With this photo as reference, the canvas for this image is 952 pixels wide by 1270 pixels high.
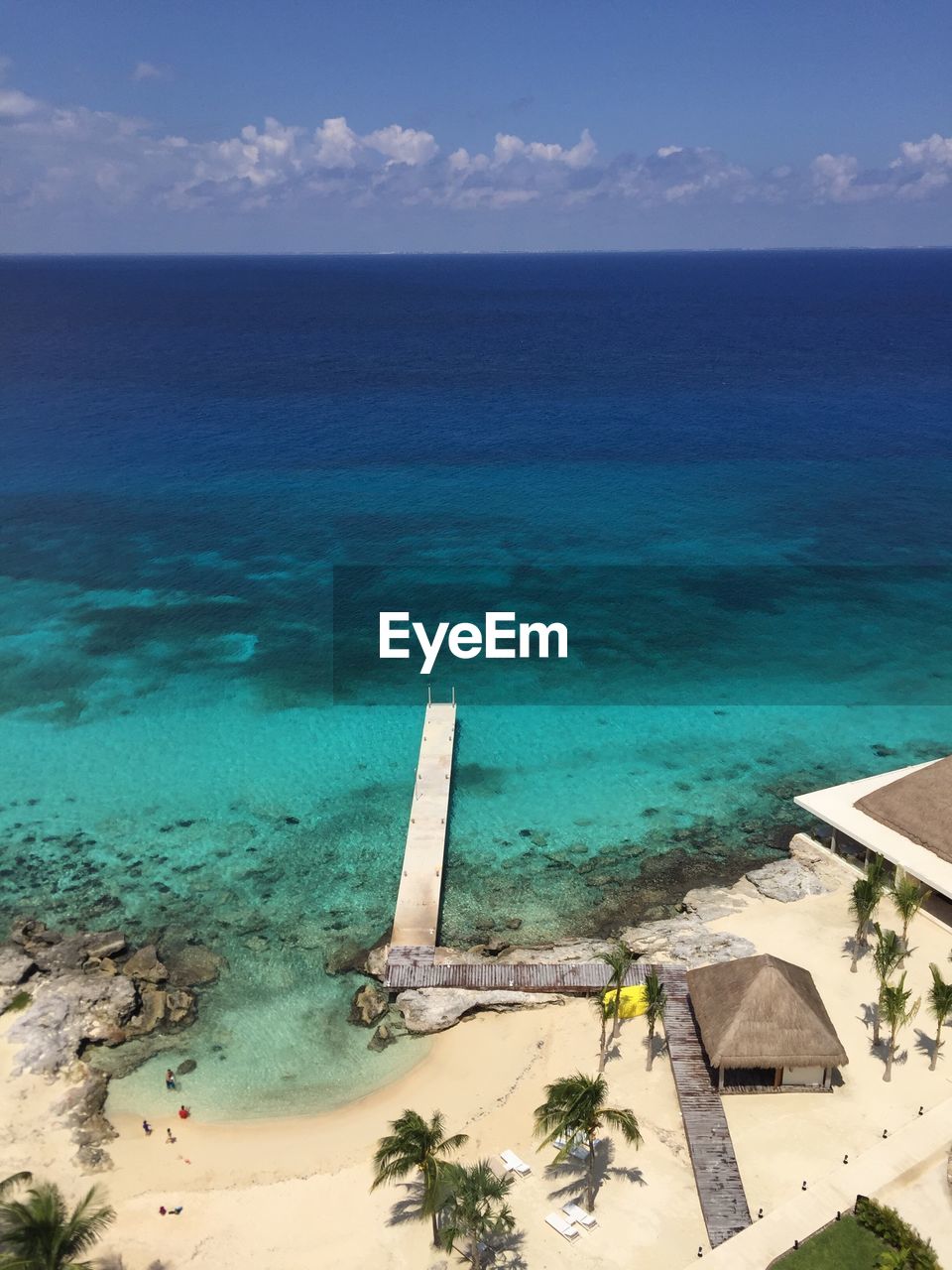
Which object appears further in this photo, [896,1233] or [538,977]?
[538,977]

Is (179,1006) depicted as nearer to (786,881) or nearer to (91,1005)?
(91,1005)

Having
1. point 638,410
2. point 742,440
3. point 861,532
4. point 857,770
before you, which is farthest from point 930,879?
point 638,410

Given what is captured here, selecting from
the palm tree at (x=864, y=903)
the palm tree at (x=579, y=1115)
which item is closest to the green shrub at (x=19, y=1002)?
the palm tree at (x=579, y=1115)

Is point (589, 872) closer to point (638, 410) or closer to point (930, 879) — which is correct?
point (930, 879)

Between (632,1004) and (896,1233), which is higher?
(896,1233)

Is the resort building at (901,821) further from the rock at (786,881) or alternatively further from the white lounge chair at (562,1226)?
the white lounge chair at (562,1226)

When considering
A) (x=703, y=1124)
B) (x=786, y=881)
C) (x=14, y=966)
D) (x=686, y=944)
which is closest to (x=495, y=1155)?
(x=703, y=1124)
